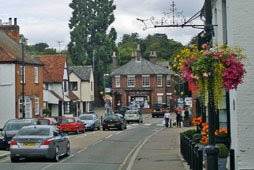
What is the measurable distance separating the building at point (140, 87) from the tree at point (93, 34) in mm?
3327

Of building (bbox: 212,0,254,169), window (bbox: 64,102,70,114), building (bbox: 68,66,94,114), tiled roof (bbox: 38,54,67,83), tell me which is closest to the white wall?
tiled roof (bbox: 38,54,67,83)

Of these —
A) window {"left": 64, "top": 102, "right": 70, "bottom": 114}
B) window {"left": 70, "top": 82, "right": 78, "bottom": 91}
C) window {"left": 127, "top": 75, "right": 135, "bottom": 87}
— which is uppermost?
window {"left": 127, "top": 75, "right": 135, "bottom": 87}

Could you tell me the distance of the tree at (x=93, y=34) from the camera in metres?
87.6

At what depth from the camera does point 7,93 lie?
1909 inches

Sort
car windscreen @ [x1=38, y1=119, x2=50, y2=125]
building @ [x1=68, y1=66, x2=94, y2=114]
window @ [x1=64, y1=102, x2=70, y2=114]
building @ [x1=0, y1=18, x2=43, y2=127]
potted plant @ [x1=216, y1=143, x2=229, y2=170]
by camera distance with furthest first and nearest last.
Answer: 1. building @ [x1=68, y1=66, x2=94, y2=114]
2. window @ [x1=64, y1=102, x2=70, y2=114]
3. building @ [x1=0, y1=18, x2=43, y2=127]
4. car windscreen @ [x1=38, y1=119, x2=50, y2=125]
5. potted plant @ [x1=216, y1=143, x2=229, y2=170]

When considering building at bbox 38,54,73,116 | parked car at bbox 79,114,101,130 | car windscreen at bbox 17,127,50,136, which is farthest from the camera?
building at bbox 38,54,73,116

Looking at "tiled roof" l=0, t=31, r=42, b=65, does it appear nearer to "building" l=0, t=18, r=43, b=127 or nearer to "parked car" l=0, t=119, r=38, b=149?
"building" l=0, t=18, r=43, b=127

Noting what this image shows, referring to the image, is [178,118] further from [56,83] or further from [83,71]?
[83,71]

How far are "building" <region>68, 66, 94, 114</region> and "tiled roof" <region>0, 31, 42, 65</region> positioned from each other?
1019 inches

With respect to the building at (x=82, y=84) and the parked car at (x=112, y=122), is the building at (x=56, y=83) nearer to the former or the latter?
the building at (x=82, y=84)

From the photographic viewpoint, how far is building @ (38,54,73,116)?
214ft

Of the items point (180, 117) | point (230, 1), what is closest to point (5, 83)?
point (180, 117)

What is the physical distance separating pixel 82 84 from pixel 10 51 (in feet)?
110

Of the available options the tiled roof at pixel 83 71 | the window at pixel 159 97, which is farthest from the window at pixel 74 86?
the window at pixel 159 97
